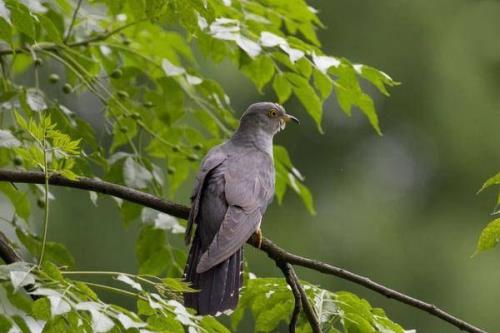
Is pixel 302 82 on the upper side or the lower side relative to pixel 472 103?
upper

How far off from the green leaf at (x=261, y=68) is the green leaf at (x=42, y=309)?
5.18 feet

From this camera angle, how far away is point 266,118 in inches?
198

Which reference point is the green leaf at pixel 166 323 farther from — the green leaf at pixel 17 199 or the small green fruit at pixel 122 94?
the small green fruit at pixel 122 94

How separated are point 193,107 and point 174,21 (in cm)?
120

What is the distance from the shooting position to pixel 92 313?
8.32 feet

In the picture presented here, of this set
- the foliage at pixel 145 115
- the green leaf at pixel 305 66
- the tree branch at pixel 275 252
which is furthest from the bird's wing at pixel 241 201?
the green leaf at pixel 305 66

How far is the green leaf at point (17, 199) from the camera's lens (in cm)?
375

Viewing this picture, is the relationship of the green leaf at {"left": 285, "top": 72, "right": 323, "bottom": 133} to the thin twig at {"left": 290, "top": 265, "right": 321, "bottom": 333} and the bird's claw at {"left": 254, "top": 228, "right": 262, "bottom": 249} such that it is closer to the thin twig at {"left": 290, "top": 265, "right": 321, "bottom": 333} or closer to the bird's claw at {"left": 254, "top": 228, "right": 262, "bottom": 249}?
the bird's claw at {"left": 254, "top": 228, "right": 262, "bottom": 249}

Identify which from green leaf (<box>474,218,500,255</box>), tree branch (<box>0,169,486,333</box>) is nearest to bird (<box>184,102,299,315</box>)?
tree branch (<box>0,169,486,333</box>)

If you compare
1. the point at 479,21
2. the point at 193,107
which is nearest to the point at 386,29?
the point at 479,21

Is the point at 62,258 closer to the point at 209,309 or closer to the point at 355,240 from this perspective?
the point at 209,309

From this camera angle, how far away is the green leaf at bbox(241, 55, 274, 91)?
3.91 metres

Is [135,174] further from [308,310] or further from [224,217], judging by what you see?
[308,310]

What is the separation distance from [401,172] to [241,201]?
985cm
